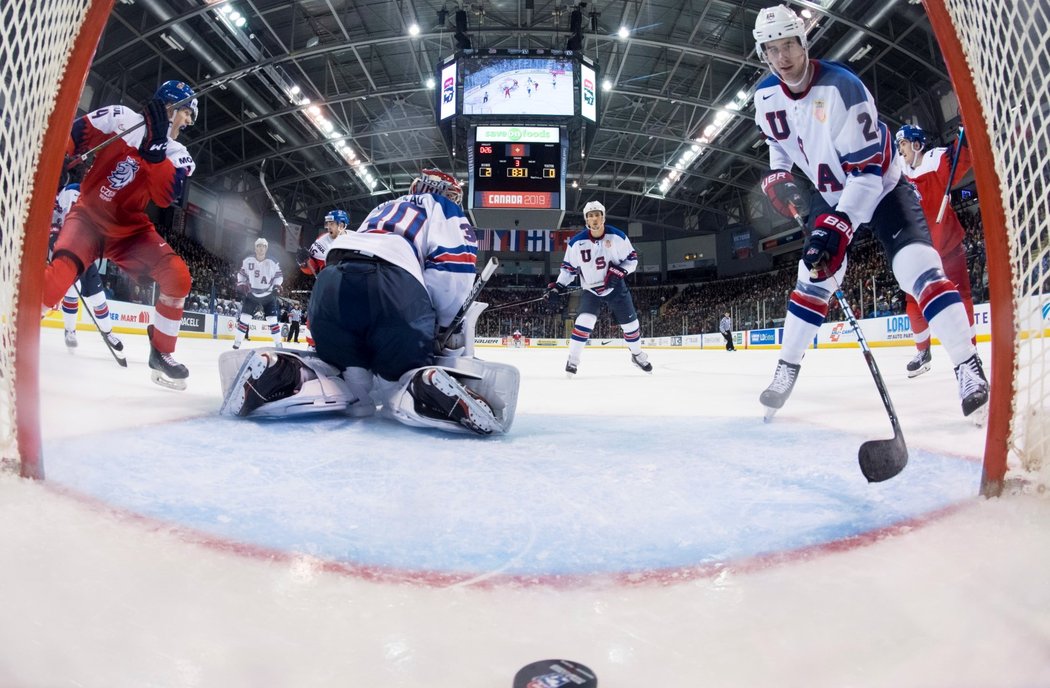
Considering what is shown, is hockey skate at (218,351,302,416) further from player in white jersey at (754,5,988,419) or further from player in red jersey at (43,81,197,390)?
player in white jersey at (754,5,988,419)

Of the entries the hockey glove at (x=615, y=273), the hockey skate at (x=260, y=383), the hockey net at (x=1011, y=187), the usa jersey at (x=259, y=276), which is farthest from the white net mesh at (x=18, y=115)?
the usa jersey at (x=259, y=276)

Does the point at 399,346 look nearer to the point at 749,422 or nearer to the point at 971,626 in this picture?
the point at 749,422

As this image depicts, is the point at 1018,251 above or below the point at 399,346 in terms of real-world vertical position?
above

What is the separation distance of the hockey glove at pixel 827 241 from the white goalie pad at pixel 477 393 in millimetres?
978

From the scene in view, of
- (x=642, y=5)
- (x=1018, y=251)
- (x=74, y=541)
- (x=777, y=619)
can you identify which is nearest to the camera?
(x=777, y=619)

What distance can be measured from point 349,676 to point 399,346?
4.40ft

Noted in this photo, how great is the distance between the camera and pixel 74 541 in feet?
2.39

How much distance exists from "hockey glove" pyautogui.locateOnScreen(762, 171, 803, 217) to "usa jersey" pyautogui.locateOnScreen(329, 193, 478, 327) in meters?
1.27

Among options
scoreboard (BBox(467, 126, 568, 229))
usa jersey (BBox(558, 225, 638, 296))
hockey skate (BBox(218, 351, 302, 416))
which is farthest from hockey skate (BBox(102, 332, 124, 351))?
scoreboard (BBox(467, 126, 568, 229))

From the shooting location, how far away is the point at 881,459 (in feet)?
3.45

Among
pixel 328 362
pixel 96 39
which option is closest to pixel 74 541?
pixel 96 39

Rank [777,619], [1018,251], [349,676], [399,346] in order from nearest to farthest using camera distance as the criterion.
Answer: [349,676] → [777,619] → [1018,251] → [399,346]

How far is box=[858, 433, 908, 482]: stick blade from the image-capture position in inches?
41.0

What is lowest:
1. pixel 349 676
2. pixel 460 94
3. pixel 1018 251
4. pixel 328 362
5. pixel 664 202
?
pixel 349 676
